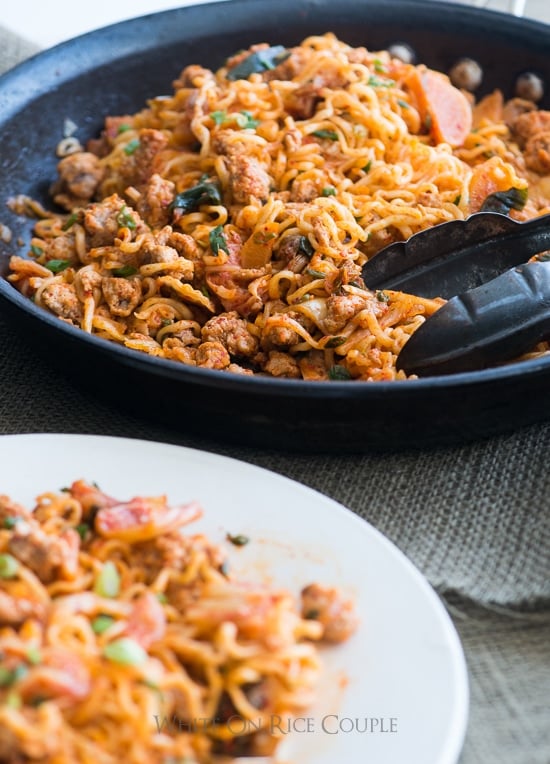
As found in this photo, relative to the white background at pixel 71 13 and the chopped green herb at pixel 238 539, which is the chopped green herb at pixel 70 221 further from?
the white background at pixel 71 13

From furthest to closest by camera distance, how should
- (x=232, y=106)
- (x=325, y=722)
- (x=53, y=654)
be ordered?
(x=232, y=106) → (x=325, y=722) → (x=53, y=654)

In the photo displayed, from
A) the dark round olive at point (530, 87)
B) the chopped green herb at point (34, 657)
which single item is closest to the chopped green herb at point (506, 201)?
the dark round olive at point (530, 87)

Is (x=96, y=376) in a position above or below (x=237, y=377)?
below

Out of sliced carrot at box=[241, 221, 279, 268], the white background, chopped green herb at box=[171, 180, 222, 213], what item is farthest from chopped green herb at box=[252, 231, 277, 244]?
the white background

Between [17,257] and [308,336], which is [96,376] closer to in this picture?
[308,336]

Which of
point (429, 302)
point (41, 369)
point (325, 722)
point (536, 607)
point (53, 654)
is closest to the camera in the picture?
point (53, 654)

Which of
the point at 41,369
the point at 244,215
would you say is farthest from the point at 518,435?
the point at 41,369
